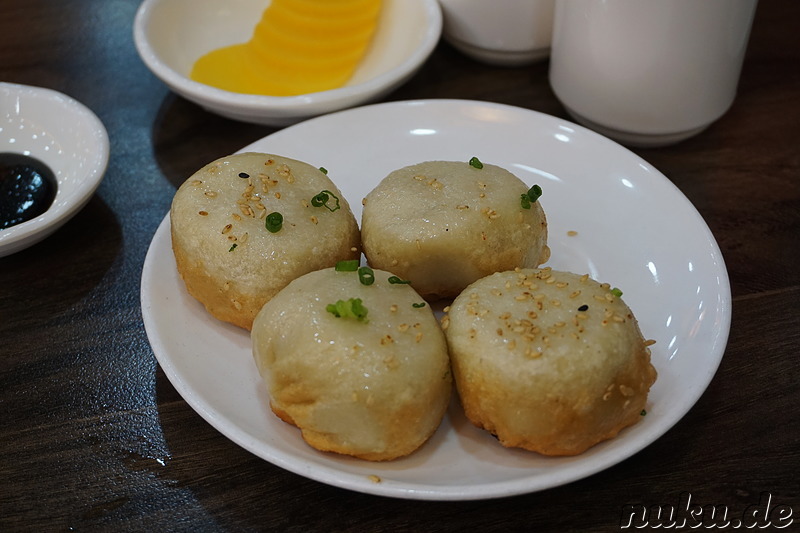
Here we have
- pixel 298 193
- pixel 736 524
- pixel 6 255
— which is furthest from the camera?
pixel 6 255

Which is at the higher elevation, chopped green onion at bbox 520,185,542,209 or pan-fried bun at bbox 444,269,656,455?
chopped green onion at bbox 520,185,542,209

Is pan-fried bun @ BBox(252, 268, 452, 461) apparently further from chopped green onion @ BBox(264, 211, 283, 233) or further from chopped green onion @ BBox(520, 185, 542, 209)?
chopped green onion @ BBox(520, 185, 542, 209)

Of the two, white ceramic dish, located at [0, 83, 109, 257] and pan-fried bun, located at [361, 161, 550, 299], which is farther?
white ceramic dish, located at [0, 83, 109, 257]

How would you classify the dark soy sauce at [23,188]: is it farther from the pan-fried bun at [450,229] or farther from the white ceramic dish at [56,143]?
the pan-fried bun at [450,229]

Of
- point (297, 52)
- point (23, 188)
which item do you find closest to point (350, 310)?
point (23, 188)

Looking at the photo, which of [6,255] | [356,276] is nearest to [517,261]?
[356,276]

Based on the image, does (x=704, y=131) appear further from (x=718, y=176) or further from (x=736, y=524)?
(x=736, y=524)

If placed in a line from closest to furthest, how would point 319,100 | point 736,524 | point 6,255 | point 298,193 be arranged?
1. point 736,524
2. point 298,193
3. point 6,255
4. point 319,100

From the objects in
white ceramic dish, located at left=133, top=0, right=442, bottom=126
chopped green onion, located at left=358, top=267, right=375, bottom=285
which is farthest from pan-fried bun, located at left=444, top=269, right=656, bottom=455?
white ceramic dish, located at left=133, top=0, right=442, bottom=126
